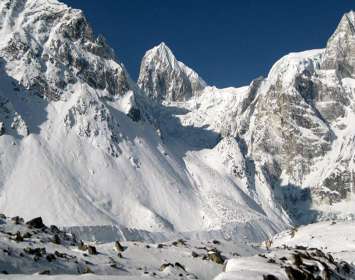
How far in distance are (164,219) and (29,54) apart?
72672 millimetres

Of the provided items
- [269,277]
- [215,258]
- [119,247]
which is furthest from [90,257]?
[269,277]

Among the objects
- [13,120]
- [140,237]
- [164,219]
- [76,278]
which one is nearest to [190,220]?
[164,219]

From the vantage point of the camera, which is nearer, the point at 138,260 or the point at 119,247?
the point at 138,260

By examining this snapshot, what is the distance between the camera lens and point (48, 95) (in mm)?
192750

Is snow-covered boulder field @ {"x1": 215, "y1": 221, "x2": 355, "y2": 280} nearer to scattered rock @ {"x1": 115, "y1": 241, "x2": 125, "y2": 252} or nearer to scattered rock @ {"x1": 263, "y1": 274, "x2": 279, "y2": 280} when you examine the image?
scattered rock @ {"x1": 263, "y1": 274, "x2": 279, "y2": 280}

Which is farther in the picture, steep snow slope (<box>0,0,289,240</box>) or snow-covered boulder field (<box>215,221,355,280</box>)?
steep snow slope (<box>0,0,289,240</box>)

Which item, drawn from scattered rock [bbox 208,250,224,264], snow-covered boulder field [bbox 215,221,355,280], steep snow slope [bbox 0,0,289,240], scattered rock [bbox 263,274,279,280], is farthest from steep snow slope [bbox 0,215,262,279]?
steep snow slope [bbox 0,0,289,240]

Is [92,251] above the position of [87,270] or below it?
above

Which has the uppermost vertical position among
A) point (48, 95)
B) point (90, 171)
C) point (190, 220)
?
point (48, 95)

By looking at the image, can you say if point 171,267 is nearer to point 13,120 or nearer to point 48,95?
point 13,120

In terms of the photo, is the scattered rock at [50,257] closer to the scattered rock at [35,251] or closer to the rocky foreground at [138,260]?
the rocky foreground at [138,260]

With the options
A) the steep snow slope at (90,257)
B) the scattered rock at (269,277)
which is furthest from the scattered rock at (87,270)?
the scattered rock at (269,277)

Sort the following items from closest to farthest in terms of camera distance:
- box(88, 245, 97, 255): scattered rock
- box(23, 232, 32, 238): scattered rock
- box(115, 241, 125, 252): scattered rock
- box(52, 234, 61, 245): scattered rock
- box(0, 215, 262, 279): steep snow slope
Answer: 1. box(0, 215, 262, 279): steep snow slope
2. box(23, 232, 32, 238): scattered rock
3. box(88, 245, 97, 255): scattered rock
4. box(52, 234, 61, 245): scattered rock
5. box(115, 241, 125, 252): scattered rock

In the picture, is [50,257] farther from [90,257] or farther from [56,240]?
[56,240]
